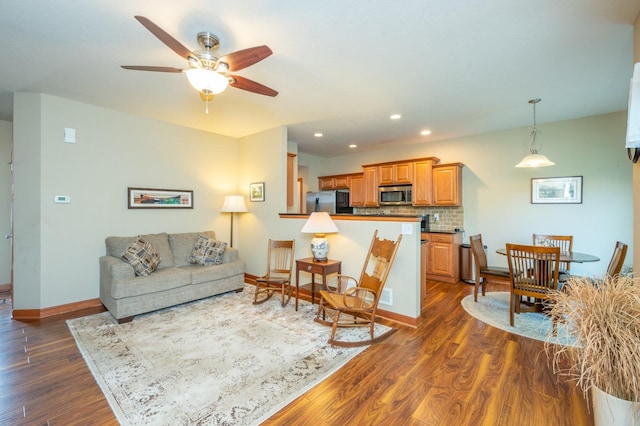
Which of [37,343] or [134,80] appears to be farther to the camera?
[134,80]

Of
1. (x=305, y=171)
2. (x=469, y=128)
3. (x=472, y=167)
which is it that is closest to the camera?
(x=469, y=128)

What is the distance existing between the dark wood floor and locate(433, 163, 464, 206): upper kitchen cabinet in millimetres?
2794

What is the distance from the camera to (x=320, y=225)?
3701 millimetres

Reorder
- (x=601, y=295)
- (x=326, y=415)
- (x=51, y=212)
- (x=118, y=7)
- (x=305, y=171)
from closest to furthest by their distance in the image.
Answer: (x=601, y=295) < (x=326, y=415) < (x=118, y=7) < (x=51, y=212) < (x=305, y=171)

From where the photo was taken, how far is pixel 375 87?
10.6ft

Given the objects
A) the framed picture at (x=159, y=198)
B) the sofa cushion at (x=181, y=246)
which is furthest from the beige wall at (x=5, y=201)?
the sofa cushion at (x=181, y=246)

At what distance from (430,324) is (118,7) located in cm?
407

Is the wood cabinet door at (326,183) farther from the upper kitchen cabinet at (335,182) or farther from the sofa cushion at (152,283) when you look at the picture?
the sofa cushion at (152,283)

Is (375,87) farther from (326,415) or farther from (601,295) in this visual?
(326,415)

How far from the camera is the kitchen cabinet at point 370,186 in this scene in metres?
6.18

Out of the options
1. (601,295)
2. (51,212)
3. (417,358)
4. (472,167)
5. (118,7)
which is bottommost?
(417,358)

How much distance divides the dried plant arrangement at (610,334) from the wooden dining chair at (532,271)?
1.69 m

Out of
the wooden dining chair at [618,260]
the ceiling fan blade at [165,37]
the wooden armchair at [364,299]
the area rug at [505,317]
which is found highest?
the ceiling fan blade at [165,37]

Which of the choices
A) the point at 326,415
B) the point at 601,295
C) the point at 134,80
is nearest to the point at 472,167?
the point at 601,295
